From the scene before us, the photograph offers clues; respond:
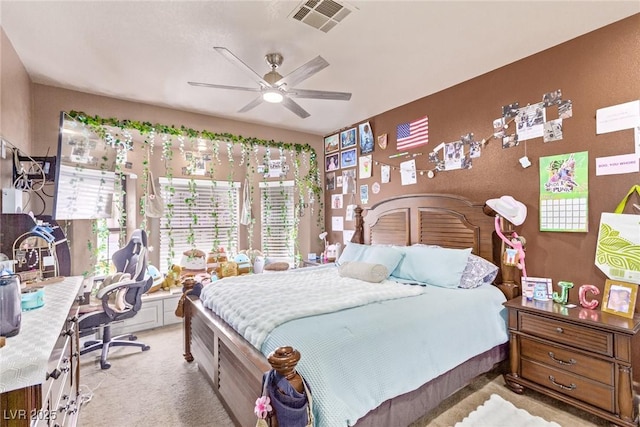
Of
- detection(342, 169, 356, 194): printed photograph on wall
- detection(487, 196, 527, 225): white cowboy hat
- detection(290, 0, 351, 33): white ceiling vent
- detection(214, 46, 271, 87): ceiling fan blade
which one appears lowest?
detection(487, 196, 527, 225): white cowboy hat

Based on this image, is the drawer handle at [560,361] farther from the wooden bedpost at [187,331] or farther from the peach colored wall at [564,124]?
the wooden bedpost at [187,331]

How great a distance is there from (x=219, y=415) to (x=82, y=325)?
168 cm

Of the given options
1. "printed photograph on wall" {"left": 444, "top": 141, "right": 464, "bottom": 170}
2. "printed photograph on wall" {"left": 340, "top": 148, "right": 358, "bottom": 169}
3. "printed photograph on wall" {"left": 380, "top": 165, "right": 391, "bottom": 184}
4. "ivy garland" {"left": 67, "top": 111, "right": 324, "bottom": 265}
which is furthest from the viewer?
"printed photograph on wall" {"left": 340, "top": 148, "right": 358, "bottom": 169}

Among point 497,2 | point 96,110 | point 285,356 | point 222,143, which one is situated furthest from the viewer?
point 222,143

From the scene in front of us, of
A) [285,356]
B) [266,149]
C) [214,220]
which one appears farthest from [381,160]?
[285,356]

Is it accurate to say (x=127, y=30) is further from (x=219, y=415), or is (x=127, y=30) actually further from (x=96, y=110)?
(x=219, y=415)

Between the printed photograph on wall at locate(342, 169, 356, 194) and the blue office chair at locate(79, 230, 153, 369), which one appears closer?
the blue office chair at locate(79, 230, 153, 369)

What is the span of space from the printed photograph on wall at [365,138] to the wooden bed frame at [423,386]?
89 cm

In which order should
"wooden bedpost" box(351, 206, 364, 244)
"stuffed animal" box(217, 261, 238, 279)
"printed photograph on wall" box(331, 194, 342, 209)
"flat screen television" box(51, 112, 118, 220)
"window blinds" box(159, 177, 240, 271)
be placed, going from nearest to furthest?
"flat screen television" box(51, 112, 118, 220), "wooden bedpost" box(351, 206, 364, 244), "stuffed animal" box(217, 261, 238, 279), "window blinds" box(159, 177, 240, 271), "printed photograph on wall" box(331, 194, 342, 209)

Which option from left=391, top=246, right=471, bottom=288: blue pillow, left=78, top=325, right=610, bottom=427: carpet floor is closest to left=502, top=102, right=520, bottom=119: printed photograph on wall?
left=391, top=246, right=471, bottom=288: blue pillow

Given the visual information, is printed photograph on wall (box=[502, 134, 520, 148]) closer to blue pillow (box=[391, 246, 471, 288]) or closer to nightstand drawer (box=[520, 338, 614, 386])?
blue pillow (box=[391, 246, 471, 288])

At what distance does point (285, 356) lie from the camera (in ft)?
4.33

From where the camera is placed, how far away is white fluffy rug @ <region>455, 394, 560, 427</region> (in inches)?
80.4

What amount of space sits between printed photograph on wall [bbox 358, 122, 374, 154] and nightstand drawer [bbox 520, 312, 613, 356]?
2859 millimetres
